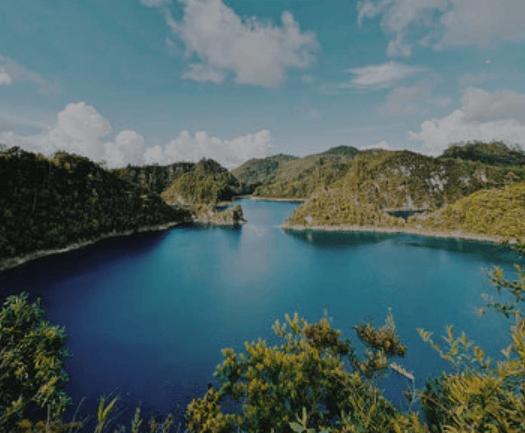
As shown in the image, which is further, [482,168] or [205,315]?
[482,168]

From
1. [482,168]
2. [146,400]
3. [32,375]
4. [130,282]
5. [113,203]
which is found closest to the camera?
[32,375]

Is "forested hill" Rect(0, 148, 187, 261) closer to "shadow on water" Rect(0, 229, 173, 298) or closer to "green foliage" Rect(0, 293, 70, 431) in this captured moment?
"shadow on water" Rect(0, 229, 173, 298)

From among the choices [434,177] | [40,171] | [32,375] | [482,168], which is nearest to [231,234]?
[40,171]

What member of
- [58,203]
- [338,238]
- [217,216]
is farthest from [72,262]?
[338,238]

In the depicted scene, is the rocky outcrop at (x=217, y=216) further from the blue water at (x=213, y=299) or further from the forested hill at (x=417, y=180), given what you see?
the forested hill at (x=417, y=180)

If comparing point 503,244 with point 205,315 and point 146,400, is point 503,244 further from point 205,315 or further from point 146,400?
point 205,315

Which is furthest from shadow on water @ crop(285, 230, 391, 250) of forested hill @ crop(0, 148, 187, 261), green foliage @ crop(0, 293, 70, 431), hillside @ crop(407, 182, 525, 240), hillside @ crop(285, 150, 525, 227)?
green foliage @ crop(0, 293, 70, 431)

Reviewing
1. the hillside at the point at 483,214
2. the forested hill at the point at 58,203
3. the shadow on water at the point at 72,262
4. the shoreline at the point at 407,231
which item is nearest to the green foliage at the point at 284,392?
the shadow on water at the point at 72,262
